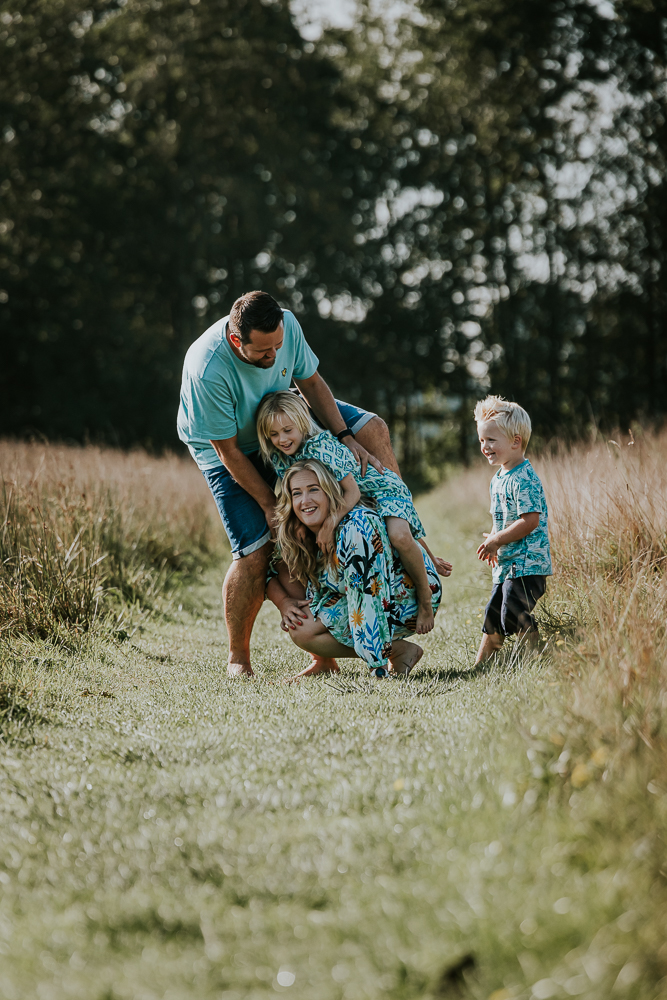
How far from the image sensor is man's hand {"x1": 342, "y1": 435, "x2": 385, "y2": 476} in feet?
14.0

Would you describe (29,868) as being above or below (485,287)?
below

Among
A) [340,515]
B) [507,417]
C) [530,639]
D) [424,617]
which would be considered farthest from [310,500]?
[530,639]

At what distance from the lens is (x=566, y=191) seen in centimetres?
2461

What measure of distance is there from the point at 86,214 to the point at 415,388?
12667 mm

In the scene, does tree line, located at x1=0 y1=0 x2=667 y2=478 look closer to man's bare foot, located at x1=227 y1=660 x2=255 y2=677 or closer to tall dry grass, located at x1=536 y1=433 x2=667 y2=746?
tall dry grass, located at x1=536 y1=433 x2=667 y2=746

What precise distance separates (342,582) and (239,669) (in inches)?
27.6

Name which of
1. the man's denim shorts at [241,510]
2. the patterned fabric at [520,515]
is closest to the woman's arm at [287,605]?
the man's denim shorts at [241,510]

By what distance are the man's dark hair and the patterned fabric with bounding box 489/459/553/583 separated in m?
1.38

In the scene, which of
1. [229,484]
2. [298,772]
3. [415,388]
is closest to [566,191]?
[415,388]

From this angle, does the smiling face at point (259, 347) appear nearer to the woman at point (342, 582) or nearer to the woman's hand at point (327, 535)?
the woman at point (342, 582)

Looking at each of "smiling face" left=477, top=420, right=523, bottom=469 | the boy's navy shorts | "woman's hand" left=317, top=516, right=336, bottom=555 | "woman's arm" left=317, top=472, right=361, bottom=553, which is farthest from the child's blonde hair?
the boy's navy shorts

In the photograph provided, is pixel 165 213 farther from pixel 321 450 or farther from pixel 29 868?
pixel 29 868

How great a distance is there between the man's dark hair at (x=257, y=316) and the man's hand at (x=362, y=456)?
765mm

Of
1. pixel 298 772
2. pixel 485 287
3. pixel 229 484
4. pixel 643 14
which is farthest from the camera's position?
pixel 485 287
